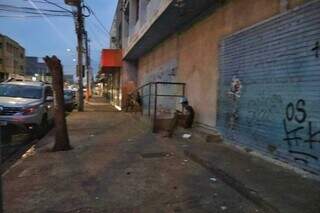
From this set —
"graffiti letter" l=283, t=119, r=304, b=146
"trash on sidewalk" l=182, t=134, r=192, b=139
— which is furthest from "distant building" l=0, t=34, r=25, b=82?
Answer: "graffiti letter" l=283, t=119, r=304, b=146

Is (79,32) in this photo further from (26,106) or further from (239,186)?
(239,186)

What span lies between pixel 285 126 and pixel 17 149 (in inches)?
292

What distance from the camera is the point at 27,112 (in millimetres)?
12477

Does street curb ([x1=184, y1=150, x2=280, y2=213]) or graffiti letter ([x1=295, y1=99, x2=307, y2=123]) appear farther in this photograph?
graffiti letter ([x1=295, y1=99, x2=307, y2=123])

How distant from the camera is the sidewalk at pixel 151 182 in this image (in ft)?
17.7

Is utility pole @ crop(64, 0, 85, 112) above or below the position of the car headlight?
above

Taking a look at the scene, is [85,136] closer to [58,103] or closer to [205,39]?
[58,103]

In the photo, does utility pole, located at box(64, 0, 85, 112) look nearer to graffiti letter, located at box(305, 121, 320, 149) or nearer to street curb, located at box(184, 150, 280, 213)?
street curb, located at box(184, 150, 280, 213)

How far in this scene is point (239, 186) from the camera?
6016mm

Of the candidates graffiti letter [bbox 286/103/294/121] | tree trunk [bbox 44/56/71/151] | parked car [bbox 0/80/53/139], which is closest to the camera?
graffiti letter [bbox 286/103/294/121]

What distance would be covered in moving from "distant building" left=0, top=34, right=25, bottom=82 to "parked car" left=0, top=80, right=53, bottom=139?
52.3 m

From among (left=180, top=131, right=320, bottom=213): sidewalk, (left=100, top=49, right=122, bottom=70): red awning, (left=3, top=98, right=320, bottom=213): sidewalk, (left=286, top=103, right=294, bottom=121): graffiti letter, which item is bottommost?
(left=3, top=98, right=320, bottom=213): sidewalk

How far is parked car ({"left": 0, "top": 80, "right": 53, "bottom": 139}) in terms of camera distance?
12266mm

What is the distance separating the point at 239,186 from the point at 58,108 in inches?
233
